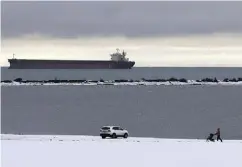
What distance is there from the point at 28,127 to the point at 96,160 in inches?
1496

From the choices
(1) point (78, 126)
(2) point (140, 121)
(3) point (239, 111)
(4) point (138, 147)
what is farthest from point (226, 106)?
(4) point (138, 147)

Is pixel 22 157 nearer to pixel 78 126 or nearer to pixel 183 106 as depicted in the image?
pixel 78 126

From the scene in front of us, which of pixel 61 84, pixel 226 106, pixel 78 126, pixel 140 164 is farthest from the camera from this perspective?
pixel 61 84

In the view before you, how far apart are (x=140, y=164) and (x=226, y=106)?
6779 cm

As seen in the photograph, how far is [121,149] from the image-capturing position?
28062mm

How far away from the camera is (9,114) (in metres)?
79.7

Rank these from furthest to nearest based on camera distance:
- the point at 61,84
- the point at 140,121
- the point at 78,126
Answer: the point at 61,84
the point at 140,121
the point at 78,126

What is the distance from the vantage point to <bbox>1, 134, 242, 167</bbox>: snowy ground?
75.6 feet

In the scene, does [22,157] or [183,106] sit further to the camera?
[183,106]

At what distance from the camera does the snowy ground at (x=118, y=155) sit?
75.6ft

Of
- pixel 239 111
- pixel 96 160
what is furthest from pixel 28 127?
pixel 96 160

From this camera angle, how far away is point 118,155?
2558 centimetres

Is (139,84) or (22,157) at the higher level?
(139,84)

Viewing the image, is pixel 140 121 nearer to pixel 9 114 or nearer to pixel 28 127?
pixel 28 127
